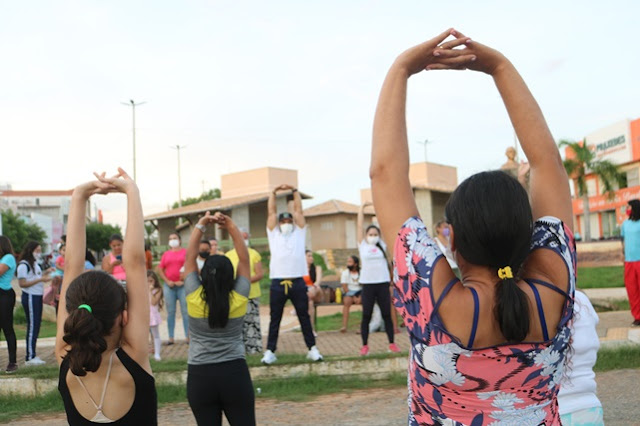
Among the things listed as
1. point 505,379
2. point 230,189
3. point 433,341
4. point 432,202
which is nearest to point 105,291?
point 433,341

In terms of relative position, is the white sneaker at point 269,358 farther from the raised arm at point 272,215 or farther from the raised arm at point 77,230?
the raised arm at point 77,230

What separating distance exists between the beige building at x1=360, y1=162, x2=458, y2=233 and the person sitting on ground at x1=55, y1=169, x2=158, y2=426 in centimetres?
4330

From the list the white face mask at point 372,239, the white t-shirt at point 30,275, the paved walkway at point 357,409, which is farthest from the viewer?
the white face mask at point 372,239

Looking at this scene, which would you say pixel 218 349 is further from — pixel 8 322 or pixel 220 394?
pixel 8 322

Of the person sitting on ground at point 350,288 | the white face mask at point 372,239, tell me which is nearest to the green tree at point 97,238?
the person sitting on ground at point 350,288

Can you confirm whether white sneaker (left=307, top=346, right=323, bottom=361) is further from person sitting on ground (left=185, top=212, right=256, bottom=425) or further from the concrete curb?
person sitting on ground (left=185, top=212, right=256, bottom=425)

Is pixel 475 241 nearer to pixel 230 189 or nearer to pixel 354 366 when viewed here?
pixel 354 366

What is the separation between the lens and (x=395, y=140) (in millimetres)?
1990

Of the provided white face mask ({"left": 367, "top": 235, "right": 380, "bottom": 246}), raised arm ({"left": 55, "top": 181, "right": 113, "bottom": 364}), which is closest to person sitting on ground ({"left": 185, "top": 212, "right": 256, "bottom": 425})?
raised arm ({"left": 55, "top": 181, "right": 113, "bottom": 364})

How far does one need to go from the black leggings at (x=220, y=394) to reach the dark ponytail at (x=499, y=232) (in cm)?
269

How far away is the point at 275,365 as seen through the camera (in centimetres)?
892

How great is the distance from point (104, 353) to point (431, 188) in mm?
45017

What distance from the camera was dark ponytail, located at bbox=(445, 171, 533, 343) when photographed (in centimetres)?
176

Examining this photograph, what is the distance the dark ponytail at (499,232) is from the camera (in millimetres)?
1763
